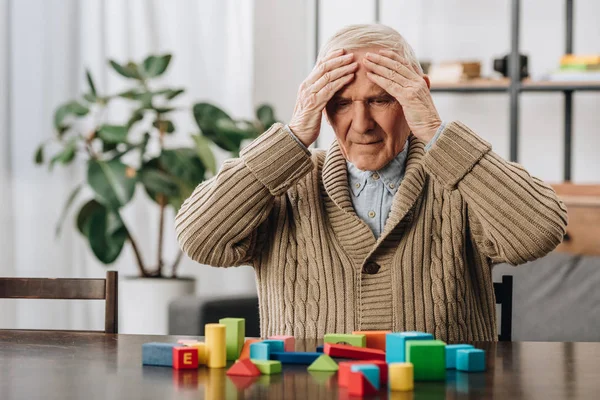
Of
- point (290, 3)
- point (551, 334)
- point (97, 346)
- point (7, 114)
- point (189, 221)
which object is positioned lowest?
point (551, 334)

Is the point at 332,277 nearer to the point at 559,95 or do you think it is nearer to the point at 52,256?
the point at 52,256

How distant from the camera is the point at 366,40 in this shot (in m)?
1.64

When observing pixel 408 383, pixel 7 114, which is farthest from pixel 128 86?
pixel 408 383

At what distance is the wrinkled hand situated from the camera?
160 centimetres

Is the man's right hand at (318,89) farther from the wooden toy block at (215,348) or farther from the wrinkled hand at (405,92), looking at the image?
the wooden toy block at (215,348)

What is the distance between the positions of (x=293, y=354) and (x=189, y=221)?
533mm

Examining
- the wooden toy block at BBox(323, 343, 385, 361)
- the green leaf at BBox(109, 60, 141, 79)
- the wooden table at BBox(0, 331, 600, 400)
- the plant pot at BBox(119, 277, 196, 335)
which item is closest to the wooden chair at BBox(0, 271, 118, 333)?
the wooden table at BBox(0, 331, 600, 400)

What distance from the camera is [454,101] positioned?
4137 millimetres

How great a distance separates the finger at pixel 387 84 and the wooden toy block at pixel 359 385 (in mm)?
740

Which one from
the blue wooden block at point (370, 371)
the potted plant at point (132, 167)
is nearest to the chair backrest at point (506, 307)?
the blue wooden block at point (370, 371)

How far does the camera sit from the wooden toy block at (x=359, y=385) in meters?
0.97

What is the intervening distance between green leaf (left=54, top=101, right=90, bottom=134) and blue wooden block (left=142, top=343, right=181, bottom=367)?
2.04 m

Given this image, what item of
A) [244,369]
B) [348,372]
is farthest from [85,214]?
[348,372]

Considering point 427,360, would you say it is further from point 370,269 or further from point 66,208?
point 66,208
